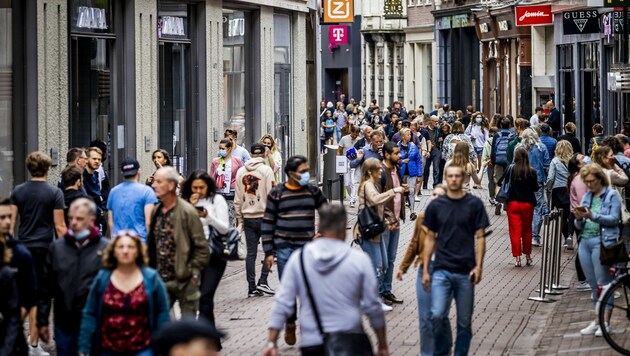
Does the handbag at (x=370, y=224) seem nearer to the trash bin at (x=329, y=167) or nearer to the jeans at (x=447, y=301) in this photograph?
the jeans at (x=447, y=301)

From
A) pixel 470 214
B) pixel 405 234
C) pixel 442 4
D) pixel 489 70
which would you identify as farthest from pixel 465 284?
pixel 442 4

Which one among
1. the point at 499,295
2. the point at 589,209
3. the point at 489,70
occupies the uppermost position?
the point at 489,70

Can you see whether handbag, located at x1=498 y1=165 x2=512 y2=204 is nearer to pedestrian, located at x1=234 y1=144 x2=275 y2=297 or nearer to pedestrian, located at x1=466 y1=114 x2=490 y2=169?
pedestrian, located at x1=234 y1=144 x2=275 y2=297

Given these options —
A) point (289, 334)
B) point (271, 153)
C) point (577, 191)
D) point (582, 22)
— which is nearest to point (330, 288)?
point (289, 334)

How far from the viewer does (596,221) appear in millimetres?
14508

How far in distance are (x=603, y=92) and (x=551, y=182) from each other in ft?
55.5

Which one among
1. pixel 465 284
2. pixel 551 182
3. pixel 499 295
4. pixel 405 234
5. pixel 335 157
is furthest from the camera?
pixel 335 157

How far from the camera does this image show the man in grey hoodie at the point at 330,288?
9180 millimetres

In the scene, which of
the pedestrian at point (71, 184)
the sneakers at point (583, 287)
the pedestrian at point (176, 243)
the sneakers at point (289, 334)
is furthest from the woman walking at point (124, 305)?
the sneakers at point (583, 287)

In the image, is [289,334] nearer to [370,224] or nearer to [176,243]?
[370,224]

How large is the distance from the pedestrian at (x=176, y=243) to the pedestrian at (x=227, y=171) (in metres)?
9.19

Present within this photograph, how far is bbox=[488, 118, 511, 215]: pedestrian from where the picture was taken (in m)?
27.1

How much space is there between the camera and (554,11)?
137 ft

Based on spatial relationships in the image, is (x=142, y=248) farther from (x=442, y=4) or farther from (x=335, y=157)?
(x=442, y=4)
